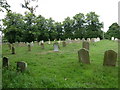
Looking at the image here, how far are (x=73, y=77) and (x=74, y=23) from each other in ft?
161

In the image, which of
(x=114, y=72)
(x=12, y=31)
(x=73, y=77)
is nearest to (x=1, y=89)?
(x=73, y=77)

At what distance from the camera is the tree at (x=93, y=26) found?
51.2m

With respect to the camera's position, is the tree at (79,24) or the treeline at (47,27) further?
the tree at (79,24)

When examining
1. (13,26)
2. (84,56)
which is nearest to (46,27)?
(13,26)

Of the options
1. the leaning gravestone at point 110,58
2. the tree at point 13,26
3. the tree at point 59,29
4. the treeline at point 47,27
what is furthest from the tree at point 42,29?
the leaning gravestone at point 110,58

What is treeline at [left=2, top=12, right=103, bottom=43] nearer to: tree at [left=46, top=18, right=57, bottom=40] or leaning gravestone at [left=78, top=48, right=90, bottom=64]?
tree at [left=46, top=18, right=57, bottom=40]

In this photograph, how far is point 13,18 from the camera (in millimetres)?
42312

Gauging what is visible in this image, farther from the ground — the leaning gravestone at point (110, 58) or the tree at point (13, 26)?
the tree at point (13, 26)

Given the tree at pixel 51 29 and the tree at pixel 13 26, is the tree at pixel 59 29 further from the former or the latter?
the tree at pixel 13 26

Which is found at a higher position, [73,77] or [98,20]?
[98,20]

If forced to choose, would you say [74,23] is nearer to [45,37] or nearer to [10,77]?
[45,37]

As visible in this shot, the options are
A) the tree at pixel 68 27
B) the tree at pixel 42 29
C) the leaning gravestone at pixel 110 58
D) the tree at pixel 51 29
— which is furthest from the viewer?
the tree at pixel 68 27

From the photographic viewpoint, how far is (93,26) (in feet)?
173

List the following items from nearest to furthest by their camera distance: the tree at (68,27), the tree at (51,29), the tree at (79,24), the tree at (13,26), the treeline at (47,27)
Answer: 1. the tree at (13,26)
2. the treeline at (47,27)
3. the tree at (51,29)
4. the tree at (79,24)
5. the tree at (68,27)
